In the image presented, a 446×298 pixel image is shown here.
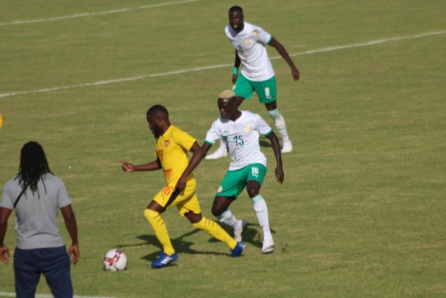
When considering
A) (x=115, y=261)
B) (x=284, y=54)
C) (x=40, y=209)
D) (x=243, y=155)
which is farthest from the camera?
(x=284, y=54)

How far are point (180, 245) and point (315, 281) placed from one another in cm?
284

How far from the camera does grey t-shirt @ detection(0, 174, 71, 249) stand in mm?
11656

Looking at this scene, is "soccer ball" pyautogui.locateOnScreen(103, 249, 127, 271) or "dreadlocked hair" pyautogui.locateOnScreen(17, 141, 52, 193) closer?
Result: "dreadlocked hair" pyautogui.locateOnScreen(17, 141, 52, 193)

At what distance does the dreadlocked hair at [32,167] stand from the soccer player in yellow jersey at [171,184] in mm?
3506

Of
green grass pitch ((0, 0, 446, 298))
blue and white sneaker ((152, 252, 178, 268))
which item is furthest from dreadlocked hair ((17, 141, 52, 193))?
blue and white sneaker ((152, 252, 178, 268))

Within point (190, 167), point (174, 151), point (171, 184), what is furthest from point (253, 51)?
point (190, 167)

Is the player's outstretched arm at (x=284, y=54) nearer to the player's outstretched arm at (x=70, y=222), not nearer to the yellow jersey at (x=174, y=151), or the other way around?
the yellow jersey at (x=174, y=151)

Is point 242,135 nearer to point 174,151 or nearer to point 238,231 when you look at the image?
point 174,151

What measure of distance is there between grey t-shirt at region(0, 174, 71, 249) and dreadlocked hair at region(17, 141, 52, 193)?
0.18 ft

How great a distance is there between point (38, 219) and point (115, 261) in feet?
12.5

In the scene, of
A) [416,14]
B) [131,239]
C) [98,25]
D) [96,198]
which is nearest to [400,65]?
[416,14]

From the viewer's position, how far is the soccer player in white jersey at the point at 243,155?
15.8 metres

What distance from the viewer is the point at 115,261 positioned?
15383mm

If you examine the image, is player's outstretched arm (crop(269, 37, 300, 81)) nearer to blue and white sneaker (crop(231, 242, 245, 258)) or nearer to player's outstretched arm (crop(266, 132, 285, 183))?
player's outstretched arm (crop(266, 132, 285, 183))
